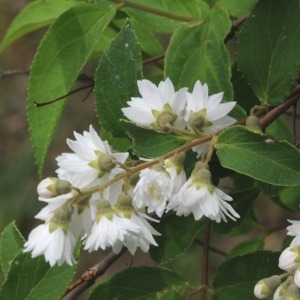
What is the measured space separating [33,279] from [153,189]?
36 cm

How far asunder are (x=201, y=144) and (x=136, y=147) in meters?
0.10

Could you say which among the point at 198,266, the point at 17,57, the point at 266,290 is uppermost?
the point at 266,290

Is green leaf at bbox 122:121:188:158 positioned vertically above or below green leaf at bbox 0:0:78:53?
below

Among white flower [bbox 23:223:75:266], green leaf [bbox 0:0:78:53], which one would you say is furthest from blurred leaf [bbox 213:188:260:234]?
green leaf [bbox 0:0:78:53]

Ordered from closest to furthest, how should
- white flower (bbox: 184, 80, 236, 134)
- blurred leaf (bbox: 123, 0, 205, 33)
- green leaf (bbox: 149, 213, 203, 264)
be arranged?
white flower (bbox: 184, 80, 236, 134)
green leaf (bbox: 149, 213, 203, 264)
blurred leaf (bbox: 123, 0, 205, 33)

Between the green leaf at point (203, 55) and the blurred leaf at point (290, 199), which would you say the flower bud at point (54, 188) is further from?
the blurred leaf at point (290, 199)

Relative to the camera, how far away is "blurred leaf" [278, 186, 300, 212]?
1.59 m

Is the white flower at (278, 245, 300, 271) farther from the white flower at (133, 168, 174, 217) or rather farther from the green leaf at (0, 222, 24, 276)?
the green leaf at (0, 222, 24, 276)

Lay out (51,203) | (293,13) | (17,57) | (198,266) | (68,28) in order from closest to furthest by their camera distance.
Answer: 1. (51,203)
2. (293,13)
3. (68,28)
4. (198,266)
5. (17,57)

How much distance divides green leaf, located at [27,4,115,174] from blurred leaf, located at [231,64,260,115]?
0.28 m

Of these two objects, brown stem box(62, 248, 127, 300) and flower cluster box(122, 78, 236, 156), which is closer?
flower cluster box(122, 78, 236, 156)

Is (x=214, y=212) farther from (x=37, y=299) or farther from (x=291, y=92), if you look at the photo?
(x=37, y=299)

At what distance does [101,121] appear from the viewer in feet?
4.07

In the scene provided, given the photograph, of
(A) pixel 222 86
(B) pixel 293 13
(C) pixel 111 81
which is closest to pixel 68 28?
(C) pixel 111 81
